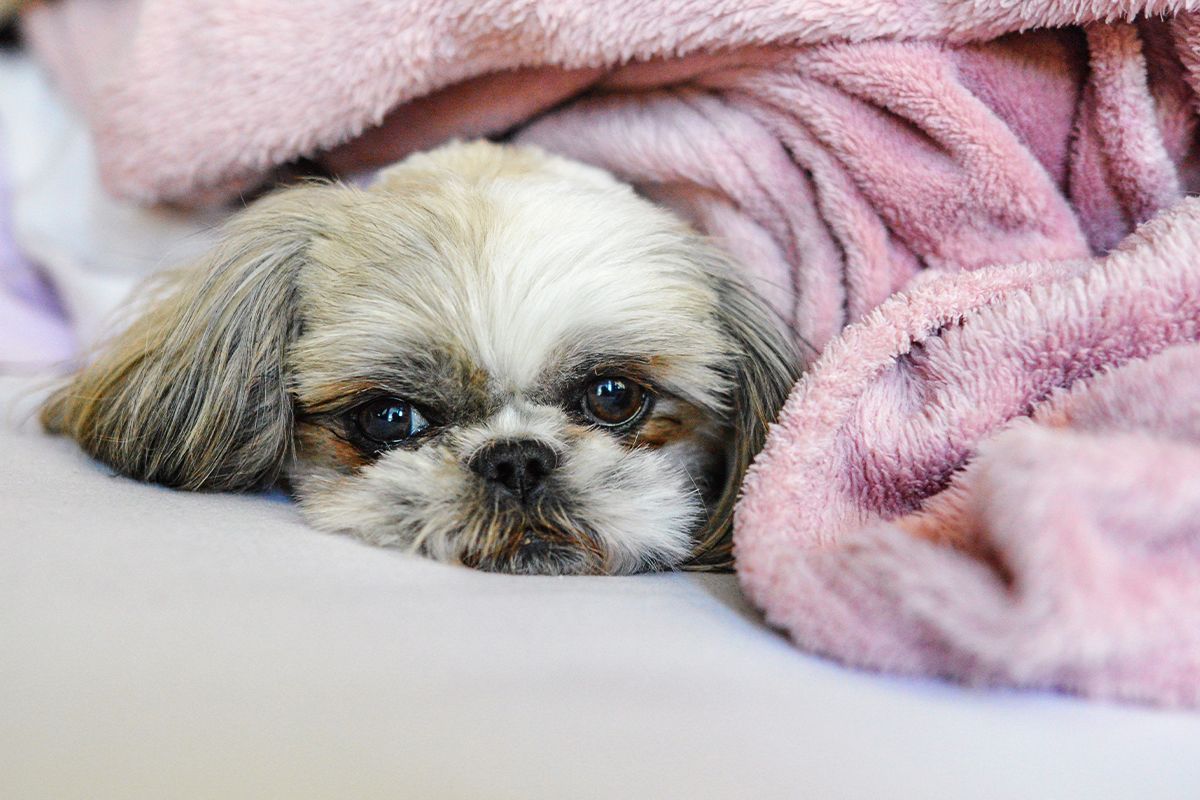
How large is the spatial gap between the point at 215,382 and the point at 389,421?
0.26 meters

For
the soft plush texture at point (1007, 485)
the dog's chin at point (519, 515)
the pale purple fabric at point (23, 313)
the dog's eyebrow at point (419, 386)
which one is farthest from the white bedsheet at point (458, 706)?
the pale purple fabric at point (23, 313)

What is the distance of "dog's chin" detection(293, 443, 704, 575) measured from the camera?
1118mm

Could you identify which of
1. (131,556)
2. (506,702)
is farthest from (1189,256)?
(131,556)

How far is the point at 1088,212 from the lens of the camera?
1253mm

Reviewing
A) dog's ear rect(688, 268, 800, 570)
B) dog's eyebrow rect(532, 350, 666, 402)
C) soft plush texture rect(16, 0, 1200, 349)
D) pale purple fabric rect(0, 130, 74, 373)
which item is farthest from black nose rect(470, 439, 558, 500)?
pale purple fabric rect(0, 130, 74, 373)

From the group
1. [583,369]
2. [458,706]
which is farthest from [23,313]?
[458,706]

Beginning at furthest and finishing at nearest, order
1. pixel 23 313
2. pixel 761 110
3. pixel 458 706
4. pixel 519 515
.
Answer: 1. pixel 23 313
2. pixel 761 110
3. pixel 519 515
4. pixel 458 706

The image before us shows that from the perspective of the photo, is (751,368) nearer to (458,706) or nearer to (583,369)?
(583,369)

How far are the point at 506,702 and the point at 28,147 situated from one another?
2086mm

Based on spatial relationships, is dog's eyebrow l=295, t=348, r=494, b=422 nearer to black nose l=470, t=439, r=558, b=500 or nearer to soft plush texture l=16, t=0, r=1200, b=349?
black nose l=470, t=439, r=558, b=500

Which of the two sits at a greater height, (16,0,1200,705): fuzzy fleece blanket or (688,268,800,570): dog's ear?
(16,0,1200,705): fuzzy fleece blanket

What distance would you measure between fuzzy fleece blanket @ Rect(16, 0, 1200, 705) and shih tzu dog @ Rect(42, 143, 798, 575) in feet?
0.61

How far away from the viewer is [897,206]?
4.21 feet

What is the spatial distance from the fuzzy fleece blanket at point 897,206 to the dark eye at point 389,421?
1.64ft
